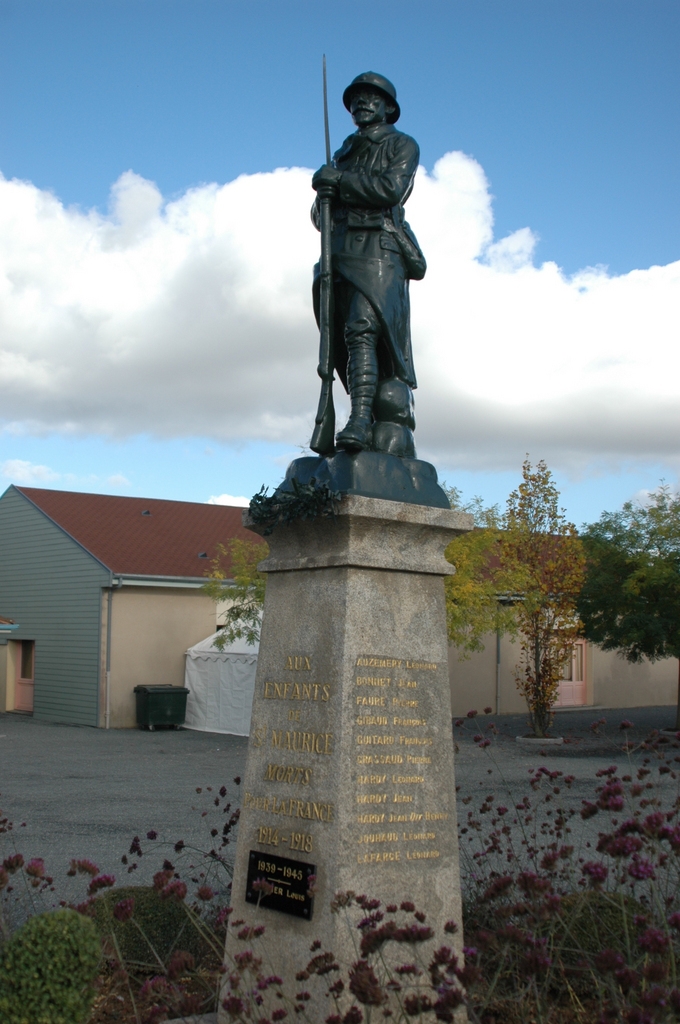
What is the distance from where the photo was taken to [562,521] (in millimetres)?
20281

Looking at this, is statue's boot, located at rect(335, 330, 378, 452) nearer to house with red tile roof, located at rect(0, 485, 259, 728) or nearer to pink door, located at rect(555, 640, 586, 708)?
house with red tile roof, located at rect(0, 485, 259, 728)

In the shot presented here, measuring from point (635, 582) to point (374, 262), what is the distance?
1724cm

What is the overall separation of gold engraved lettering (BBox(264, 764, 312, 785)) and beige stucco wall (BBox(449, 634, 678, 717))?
22.6 m

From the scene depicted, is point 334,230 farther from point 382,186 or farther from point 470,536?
point 470,536

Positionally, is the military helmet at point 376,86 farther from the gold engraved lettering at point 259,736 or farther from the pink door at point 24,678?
the pink door at point 24,678

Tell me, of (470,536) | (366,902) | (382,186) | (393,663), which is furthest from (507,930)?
(470,536)

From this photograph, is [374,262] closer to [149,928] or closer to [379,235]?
[379,235]

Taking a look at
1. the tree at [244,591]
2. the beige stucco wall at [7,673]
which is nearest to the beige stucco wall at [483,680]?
the tree at [244,591]

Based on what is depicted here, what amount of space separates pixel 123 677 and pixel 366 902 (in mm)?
21804

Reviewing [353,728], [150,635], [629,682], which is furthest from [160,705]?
[353,728]

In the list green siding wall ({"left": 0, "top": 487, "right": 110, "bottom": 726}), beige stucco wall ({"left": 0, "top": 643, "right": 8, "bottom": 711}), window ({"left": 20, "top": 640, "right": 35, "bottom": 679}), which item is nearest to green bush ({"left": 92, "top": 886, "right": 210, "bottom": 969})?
green siding wall ({"left": 0, "top": 487, "right": 110, "bottom": 726})

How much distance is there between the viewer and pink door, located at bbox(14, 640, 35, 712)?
27.9 m

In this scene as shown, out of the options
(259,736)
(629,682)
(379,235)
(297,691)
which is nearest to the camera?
(297,691)

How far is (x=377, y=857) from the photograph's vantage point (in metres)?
4.19
